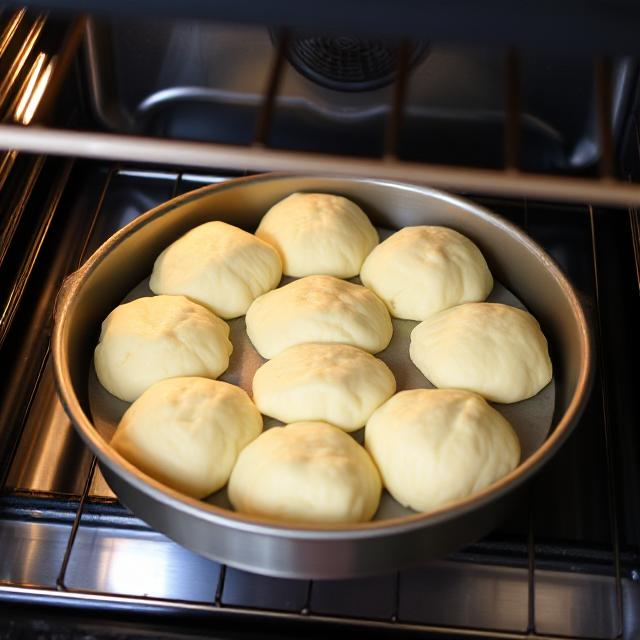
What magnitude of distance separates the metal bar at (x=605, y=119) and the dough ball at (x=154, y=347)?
2.08ft

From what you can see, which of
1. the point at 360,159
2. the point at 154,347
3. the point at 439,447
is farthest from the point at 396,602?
the point at 360,159

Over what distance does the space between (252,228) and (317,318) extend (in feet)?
0.94

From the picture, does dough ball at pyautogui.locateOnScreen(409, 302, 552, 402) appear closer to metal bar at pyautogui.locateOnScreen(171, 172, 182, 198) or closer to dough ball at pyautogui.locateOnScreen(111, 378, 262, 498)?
dough ball at pyautogui.locateOnScreen(111, 378, 262, 498)

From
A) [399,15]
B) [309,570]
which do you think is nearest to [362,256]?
[309,570]

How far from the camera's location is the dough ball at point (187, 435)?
3.40ft

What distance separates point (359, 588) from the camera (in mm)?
1111

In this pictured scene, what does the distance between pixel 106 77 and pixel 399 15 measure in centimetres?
104

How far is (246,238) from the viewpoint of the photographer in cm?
129

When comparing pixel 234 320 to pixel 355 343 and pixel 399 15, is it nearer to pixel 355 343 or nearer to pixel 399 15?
pixel 355 343

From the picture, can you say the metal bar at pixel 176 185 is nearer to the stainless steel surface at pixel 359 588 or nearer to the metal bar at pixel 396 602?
the stainless steel surface at pixel 359 588

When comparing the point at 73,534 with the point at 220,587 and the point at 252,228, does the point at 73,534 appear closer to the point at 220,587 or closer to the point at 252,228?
the point at 220,587

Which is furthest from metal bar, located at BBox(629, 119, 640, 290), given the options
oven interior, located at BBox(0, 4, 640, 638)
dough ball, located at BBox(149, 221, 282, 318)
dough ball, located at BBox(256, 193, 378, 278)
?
dough ball, located at BBox(149, 221, 282, 318)

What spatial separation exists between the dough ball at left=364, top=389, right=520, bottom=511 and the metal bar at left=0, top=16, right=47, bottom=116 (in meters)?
0.68

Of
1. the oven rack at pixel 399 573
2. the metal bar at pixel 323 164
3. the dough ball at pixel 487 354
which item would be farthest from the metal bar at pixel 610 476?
the metal bar at pixel 323 164
